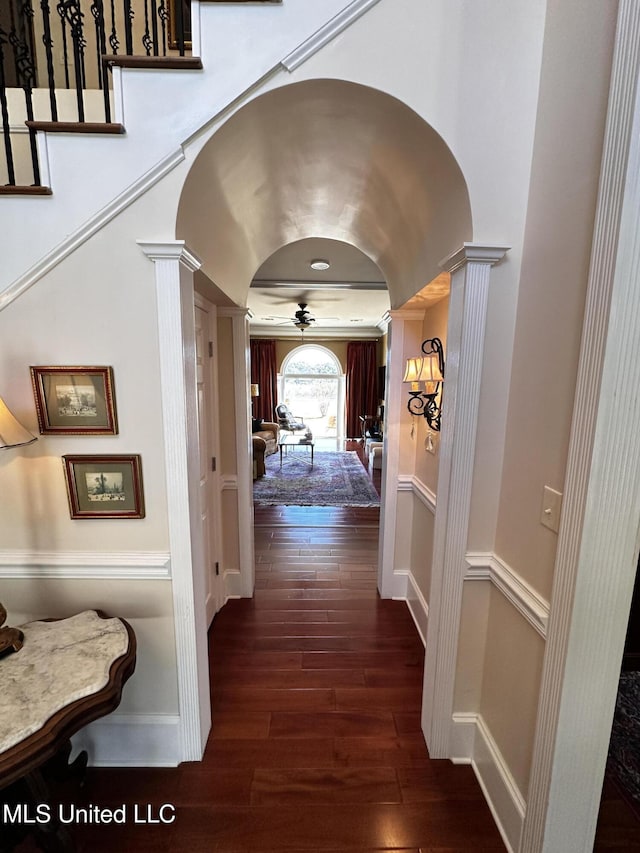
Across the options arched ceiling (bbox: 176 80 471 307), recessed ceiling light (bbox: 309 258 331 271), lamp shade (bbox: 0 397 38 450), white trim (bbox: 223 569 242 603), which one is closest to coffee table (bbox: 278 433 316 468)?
recessed ceiling light (bbox: 309 258 331 271)

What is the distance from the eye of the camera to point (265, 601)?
2.71 meters

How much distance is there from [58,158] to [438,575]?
2.18m

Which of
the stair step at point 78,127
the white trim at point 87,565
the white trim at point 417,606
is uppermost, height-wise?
the stair step at point 78,127

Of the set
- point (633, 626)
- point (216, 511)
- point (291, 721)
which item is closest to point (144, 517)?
point (216, 511)

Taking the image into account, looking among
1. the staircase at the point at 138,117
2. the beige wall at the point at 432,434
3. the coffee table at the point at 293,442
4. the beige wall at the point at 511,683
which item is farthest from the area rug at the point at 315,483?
the staircase at the point at 138,117

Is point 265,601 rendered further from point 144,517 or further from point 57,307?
point 57,307

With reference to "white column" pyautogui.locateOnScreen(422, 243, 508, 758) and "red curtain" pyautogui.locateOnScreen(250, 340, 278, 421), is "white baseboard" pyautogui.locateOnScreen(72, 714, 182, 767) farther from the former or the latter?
"red curtain" pyautogui.locateOnScreen(250, 340, 278, 421)

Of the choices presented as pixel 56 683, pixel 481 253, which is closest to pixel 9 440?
pixel 56 683

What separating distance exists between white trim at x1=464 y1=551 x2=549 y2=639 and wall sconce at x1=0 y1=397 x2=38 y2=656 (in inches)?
67.0

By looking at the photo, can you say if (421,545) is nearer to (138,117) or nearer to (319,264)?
(138,117)

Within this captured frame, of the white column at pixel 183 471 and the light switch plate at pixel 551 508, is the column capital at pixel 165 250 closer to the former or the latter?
the white column at pixel 183 471

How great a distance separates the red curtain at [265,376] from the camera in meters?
9.18

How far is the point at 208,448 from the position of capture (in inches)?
92.1

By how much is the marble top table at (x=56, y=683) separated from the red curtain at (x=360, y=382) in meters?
8.30
